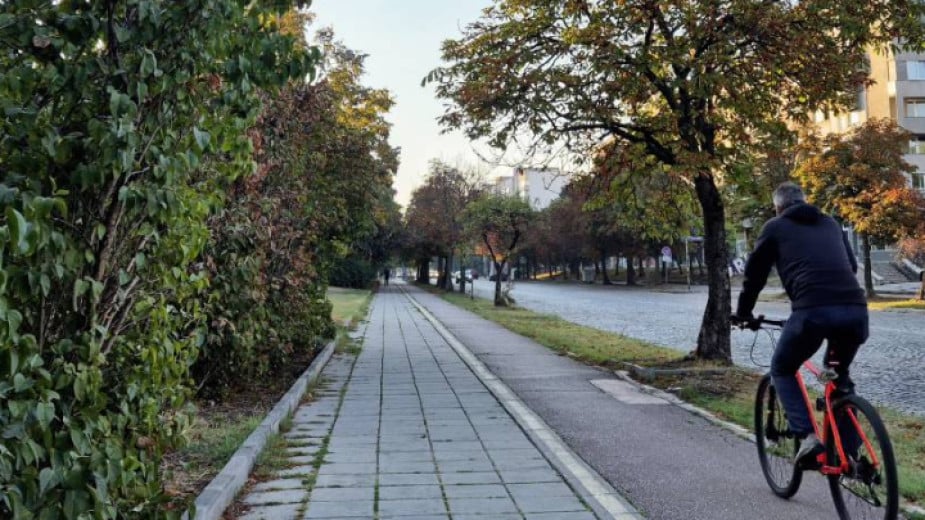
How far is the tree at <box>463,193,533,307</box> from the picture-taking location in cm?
3020

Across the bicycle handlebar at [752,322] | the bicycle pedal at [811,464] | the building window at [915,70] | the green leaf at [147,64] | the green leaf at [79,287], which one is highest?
the building window at [915,70]

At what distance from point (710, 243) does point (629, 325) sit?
32.3ft

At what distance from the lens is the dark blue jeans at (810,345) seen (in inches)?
160

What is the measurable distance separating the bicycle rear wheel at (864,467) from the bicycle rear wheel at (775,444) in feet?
1.27

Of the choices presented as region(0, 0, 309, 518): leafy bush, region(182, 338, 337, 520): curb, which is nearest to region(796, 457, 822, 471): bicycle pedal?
region(182, 338, 337, 520): curb

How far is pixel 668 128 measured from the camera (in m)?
10.6

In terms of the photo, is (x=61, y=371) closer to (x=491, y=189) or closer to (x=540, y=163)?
(x=540, y=163)

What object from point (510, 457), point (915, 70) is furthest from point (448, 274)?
point (510, 457)

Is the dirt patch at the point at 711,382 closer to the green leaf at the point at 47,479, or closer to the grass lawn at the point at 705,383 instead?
the grass lawn at the point at 705,383

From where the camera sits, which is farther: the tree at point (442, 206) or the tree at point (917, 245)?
the tree at point (442, 206)

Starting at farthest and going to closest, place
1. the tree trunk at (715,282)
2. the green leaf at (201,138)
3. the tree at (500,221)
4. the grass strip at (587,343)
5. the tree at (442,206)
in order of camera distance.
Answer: the tree at (442,206) < the tree at (500,221) < the grass strip at (587,343) < the tree trunk at (715,282) < the green leaf at (201,138)

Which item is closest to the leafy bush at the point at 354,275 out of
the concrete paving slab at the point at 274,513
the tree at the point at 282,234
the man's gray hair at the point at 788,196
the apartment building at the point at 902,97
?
the apartment building at the point at 902,97

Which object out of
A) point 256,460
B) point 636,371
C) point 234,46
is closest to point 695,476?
point 256,460

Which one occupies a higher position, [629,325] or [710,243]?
[710,243]
